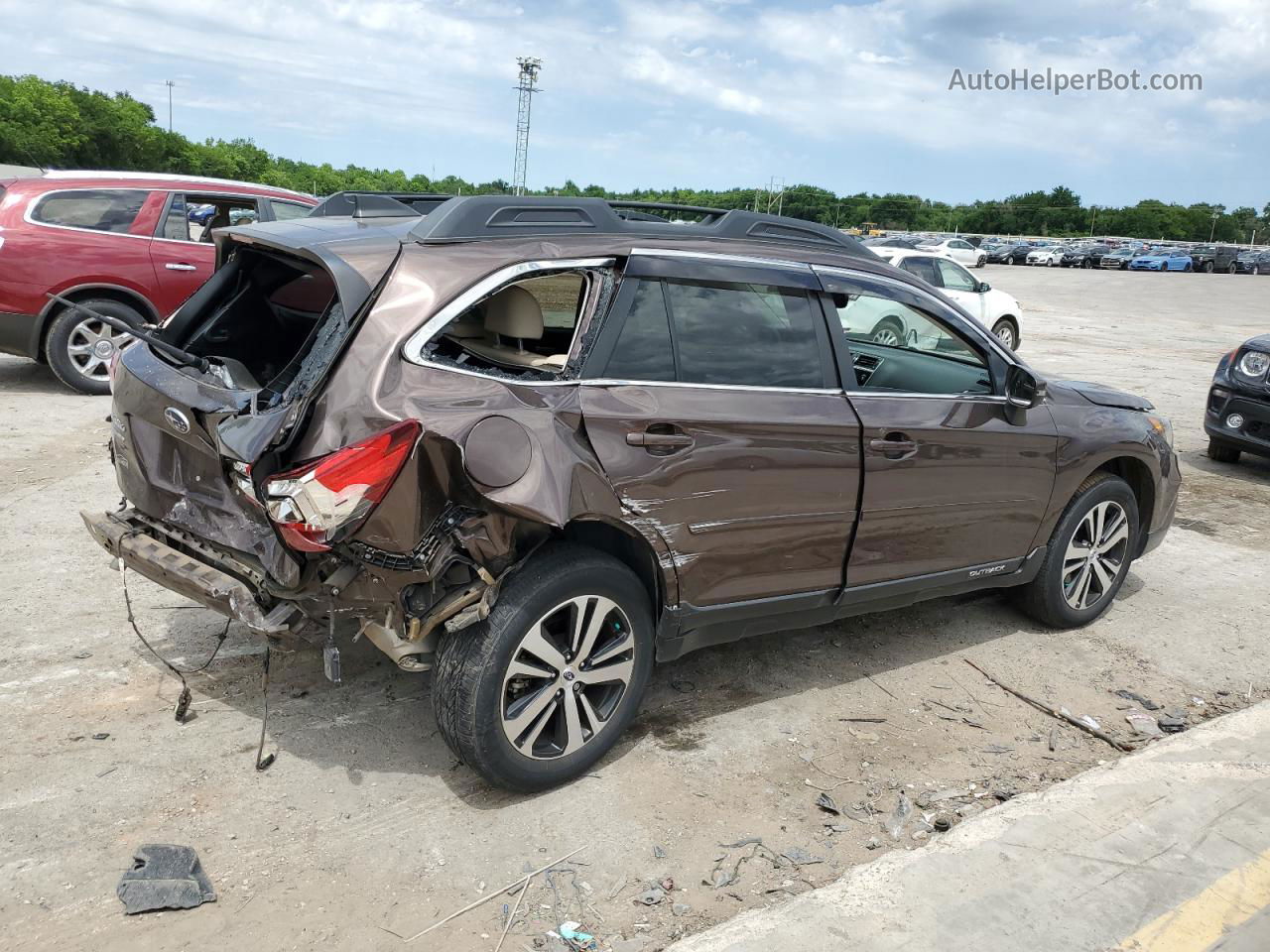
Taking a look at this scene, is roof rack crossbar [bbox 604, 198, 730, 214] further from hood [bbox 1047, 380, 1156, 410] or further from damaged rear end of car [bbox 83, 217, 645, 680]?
hood [bbox 1047, 380, 1156, 410]

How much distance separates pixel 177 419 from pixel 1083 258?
57.2 m

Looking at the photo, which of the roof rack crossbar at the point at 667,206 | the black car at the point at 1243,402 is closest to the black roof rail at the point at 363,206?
the roof rack crossbar at the point at 667,206

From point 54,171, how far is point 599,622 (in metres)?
8.48

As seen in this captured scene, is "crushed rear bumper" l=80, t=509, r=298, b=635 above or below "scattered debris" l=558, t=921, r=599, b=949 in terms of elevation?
above

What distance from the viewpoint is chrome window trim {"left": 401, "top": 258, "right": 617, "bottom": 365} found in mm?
3168

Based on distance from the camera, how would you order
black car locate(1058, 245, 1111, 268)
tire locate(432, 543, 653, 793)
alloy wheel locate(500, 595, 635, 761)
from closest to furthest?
tire locate(432, 543, 653, 793)
alloy wheel locate(500, 595, 635, 761)
black car locate(1058, 245, 1111, 268)

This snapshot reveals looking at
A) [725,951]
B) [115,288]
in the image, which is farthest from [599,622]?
[115,288]

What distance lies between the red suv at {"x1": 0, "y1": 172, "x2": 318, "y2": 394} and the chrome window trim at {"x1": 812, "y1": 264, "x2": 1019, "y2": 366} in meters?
5.91

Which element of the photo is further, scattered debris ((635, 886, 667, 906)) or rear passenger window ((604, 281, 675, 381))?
rear passenger window ((604, 281, 675, 381))

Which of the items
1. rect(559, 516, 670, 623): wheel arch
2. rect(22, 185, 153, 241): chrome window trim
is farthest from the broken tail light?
rect(22, 185, 153, 241): chrome window trim

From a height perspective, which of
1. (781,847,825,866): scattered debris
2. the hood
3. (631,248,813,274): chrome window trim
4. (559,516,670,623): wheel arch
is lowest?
(781,847,825,866): scattered debris

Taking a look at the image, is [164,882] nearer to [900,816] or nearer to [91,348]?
[900,816]

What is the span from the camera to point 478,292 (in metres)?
3.34

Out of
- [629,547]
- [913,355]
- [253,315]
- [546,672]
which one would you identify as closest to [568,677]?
[546,672]
